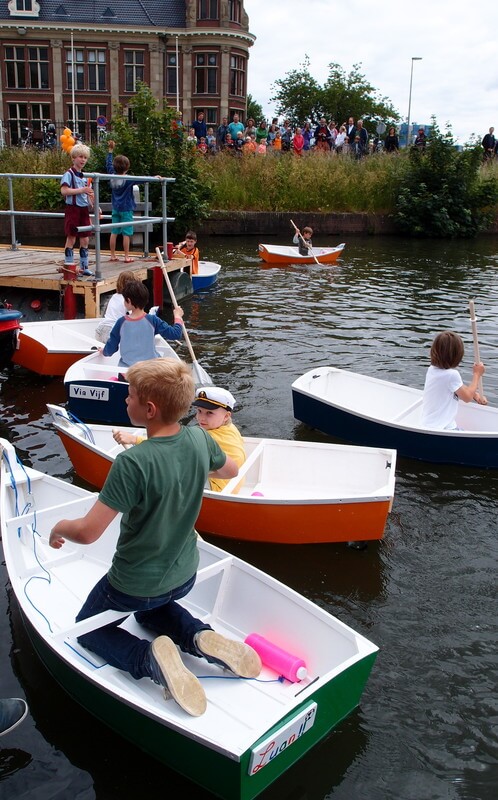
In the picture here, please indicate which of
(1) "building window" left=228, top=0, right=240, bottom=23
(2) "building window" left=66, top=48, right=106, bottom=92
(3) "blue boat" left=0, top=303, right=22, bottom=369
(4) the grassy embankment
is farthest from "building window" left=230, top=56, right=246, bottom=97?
(3) "blue boat" left=0, top=303, right=22, bottom=369

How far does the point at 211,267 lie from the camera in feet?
53.6

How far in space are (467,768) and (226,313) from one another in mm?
10789

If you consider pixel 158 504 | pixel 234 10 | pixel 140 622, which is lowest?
pixel 140 622

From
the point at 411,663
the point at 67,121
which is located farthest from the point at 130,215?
the point at 67,121

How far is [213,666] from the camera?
378cm

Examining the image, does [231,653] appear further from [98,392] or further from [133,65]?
[133,65]

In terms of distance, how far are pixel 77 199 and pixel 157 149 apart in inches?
335

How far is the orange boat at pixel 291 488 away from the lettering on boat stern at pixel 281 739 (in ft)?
6.99

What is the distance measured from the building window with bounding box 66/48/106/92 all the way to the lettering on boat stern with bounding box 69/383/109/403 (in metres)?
44.3

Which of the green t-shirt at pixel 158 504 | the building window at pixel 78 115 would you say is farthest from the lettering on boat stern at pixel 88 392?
the building window at pixel 78 115

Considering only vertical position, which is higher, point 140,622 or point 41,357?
point 41,357

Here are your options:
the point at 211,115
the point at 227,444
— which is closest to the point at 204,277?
the point at 227,444

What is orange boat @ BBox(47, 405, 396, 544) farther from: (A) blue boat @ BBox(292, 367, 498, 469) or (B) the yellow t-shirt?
(A) blue boat @ BBox(292, 367, 498, 469)

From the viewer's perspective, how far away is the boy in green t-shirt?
297 cm
